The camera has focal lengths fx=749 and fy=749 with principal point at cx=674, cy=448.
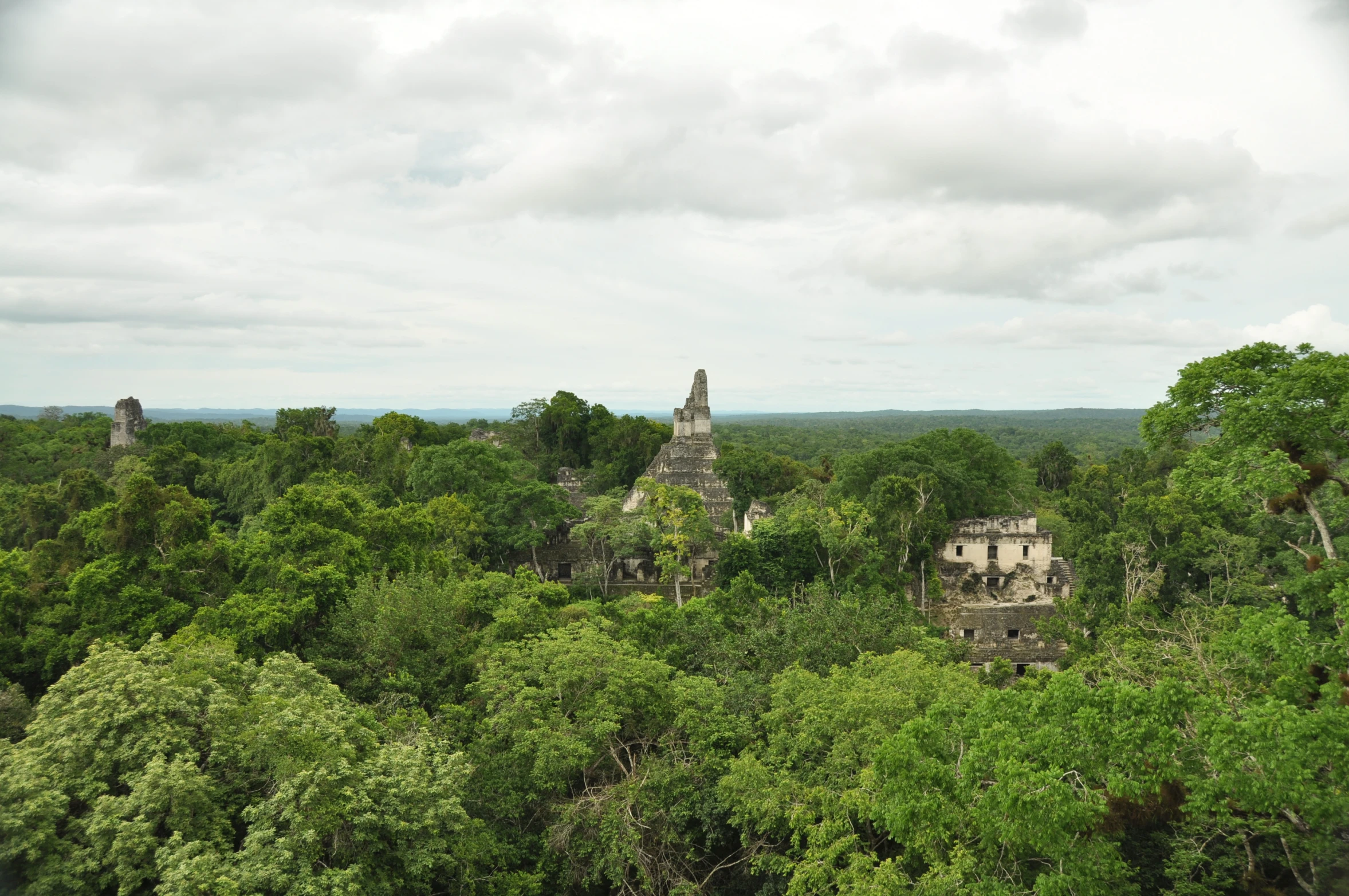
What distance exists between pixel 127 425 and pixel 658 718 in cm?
5033

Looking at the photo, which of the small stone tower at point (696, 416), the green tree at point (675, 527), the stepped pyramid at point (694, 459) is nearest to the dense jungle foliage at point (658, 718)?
the green tree at point (675, 527)

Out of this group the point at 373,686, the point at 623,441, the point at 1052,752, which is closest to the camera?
the point at 1052,752

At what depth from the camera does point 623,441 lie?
144 feet

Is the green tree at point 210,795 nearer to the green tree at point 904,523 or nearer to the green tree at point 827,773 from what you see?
the green tree at point 827,773

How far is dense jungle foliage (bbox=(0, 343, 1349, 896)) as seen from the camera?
7.73 m

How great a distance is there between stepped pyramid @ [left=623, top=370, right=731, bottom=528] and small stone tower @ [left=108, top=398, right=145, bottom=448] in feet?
115

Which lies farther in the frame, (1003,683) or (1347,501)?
(1003,683)

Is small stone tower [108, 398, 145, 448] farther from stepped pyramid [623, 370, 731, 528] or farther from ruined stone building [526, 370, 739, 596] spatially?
stepped pyramid [623, 370, 731, 528]

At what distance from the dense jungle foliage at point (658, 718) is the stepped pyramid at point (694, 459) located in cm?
1298

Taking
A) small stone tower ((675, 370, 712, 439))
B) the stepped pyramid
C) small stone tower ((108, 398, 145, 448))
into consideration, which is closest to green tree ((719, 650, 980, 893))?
the stepped pyramid

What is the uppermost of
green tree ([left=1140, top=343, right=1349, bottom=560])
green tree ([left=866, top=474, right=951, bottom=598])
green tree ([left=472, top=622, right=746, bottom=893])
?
green tree ([left=1140, top=343, right=1349, bottom=560])

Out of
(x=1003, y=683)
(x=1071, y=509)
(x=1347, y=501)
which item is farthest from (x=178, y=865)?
(x=1071, y=509)

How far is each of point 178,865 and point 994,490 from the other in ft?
99.9

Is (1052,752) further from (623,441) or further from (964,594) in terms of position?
(623,441)
